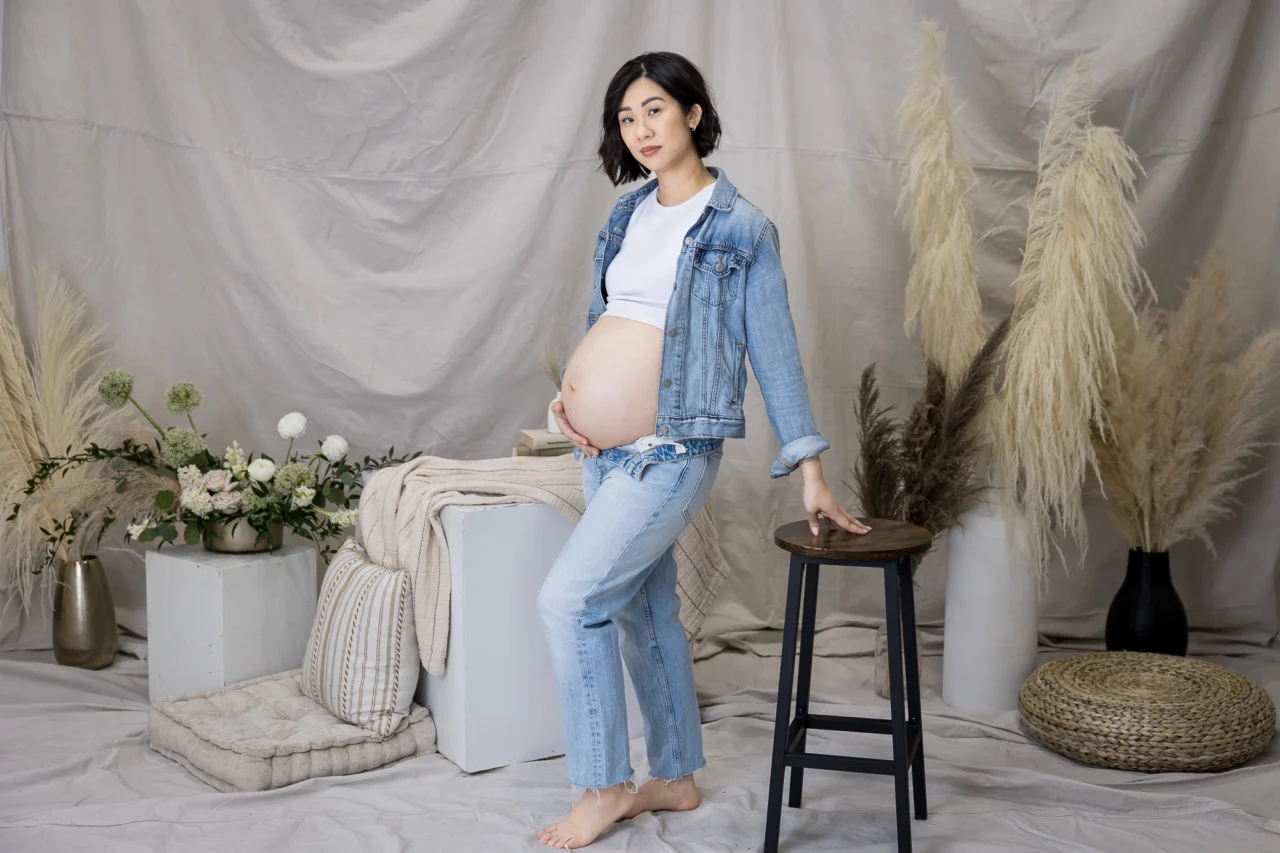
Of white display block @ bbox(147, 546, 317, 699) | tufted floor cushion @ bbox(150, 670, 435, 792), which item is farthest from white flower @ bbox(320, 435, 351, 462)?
tufted floor cushion @ bbox(150, 670, 435, 792)

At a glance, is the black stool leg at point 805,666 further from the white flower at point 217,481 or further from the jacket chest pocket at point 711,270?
the white flower at point 217,481

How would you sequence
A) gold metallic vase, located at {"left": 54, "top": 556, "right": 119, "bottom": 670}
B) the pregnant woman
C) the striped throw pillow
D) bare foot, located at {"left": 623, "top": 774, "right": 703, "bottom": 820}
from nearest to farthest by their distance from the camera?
1. the pregnant woman
2. bare foot, located at {"left": 623, "top": 774, "right": 703, "bottom": 820}
3. the striped throw pillow
4. gold metallic vase, located at {"left": 54, "top": 556, "right": 119, "bottom": 670}

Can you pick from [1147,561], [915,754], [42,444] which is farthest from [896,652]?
[42,444]

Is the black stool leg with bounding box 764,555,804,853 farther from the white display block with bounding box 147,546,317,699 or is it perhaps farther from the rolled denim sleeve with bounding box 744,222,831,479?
the white display block with bounding box 147,546,317,699

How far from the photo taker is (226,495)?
3221 mm

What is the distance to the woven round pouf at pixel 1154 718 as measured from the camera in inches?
111

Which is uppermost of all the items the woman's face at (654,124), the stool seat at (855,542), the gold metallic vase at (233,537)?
the woman's face at (654,124)

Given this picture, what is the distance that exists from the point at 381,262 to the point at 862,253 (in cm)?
150

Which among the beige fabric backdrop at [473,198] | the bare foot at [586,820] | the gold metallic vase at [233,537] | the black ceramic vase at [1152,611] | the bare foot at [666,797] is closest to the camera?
the bare foot at [586,820]

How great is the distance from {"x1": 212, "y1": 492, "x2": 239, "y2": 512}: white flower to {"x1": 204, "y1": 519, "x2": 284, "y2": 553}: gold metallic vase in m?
0.04

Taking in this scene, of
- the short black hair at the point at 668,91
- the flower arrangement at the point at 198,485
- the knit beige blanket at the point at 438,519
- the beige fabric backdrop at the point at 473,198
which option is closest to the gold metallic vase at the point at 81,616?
the flower arrangement at the point at 198,485

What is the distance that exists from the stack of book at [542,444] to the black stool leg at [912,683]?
3.53ft

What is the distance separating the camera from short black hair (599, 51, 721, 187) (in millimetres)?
2348

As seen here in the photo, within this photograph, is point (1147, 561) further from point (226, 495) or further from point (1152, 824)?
point (226, 495)
